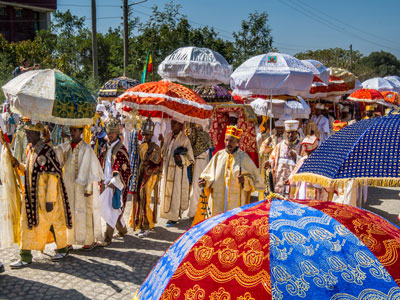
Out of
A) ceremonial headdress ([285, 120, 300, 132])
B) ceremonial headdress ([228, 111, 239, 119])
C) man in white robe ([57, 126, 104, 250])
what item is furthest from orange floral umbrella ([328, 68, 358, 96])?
man in white robe ([57, 126, 104, 250])

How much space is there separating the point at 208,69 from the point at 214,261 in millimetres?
7770

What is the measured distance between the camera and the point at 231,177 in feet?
18.7

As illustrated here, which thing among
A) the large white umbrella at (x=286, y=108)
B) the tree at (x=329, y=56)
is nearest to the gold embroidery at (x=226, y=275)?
the large white umbrella at (x=286, y=108)

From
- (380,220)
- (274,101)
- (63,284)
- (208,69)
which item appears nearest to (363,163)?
(380,220)

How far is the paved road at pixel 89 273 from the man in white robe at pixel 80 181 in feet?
0.98

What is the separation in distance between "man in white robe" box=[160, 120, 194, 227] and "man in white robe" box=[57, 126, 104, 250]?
1837 millimetres

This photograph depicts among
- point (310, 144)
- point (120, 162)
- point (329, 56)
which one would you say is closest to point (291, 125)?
point (310, 144)

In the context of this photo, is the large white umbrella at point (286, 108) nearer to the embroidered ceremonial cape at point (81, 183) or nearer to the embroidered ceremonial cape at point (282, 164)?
the embroidered ceremonial cape at point (282, 164)

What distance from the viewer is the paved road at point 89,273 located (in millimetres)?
4832

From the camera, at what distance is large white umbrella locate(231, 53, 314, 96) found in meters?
7.22

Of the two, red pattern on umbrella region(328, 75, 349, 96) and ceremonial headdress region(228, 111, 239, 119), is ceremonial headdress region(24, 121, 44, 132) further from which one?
red pattern on umbrella region(328, 75, 349, 96)

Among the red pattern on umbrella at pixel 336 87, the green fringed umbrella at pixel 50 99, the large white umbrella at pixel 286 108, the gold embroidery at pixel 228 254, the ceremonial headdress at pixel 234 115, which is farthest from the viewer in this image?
the red pattern on umbrella at pixel 336 87

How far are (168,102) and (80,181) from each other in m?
1.86

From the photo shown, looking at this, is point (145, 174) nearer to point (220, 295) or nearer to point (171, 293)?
point (171, 293)
